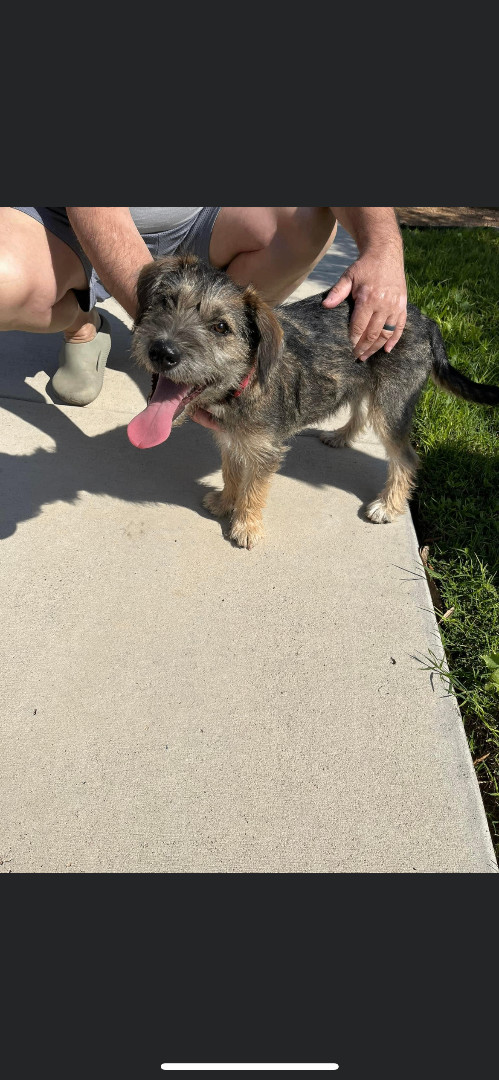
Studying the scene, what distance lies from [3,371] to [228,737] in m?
2.84

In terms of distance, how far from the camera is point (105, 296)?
3.96 metres

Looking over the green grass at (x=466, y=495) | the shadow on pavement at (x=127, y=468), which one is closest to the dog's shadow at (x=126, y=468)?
the shadow on pavement at (x=127, y=468)

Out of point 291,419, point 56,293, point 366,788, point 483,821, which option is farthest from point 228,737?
point 56,293

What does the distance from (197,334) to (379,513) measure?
1386mm

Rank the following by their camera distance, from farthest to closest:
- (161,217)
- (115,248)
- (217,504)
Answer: (161,217)
(217,504)
(115,248)

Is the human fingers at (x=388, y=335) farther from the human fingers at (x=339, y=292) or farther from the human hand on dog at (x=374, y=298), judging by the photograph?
the human fingers at (x=339, y=292)

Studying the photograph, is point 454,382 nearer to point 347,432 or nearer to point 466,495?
point 466,495

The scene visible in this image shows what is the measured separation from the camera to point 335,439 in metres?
3.98

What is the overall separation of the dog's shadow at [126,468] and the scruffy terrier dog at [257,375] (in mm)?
202

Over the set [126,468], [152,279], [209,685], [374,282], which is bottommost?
[209,685]

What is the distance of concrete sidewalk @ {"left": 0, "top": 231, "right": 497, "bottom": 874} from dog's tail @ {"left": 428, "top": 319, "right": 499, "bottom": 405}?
0.68 metres
